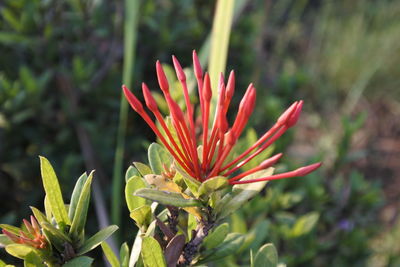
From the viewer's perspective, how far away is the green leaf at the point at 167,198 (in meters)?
0.56

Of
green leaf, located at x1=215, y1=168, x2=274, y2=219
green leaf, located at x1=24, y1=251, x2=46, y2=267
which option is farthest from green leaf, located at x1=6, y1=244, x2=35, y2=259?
green leaf, located at x1=215, y1=168, x2=274, y2=219

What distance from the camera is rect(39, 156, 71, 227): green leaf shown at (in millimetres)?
619

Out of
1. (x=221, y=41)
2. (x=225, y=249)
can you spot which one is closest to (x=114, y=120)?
(x=221, y=41)

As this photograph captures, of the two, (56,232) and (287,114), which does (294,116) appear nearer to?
(287,114)

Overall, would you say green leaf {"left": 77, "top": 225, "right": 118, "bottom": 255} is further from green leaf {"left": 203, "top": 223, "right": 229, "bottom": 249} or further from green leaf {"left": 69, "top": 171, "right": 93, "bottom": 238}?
green leaf {"left": 203, "top": 223, "right": 229, "bottom": 249}

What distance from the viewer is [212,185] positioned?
568 mm

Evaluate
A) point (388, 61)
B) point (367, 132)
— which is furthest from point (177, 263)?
point (388, 61)

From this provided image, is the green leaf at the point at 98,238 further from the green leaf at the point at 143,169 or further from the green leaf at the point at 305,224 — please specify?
the green leaf at the point at 305,224

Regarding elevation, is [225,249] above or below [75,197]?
below

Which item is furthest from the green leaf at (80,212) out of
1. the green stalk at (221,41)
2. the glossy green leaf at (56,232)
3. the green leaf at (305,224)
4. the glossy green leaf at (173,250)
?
the green leaf at (305,224)

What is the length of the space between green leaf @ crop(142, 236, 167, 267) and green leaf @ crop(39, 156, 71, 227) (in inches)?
5.0

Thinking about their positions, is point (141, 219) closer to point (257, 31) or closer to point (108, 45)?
point (108, 45)

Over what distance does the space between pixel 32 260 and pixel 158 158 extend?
0.67ft

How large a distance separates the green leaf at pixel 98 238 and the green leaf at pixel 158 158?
0.10 meters
